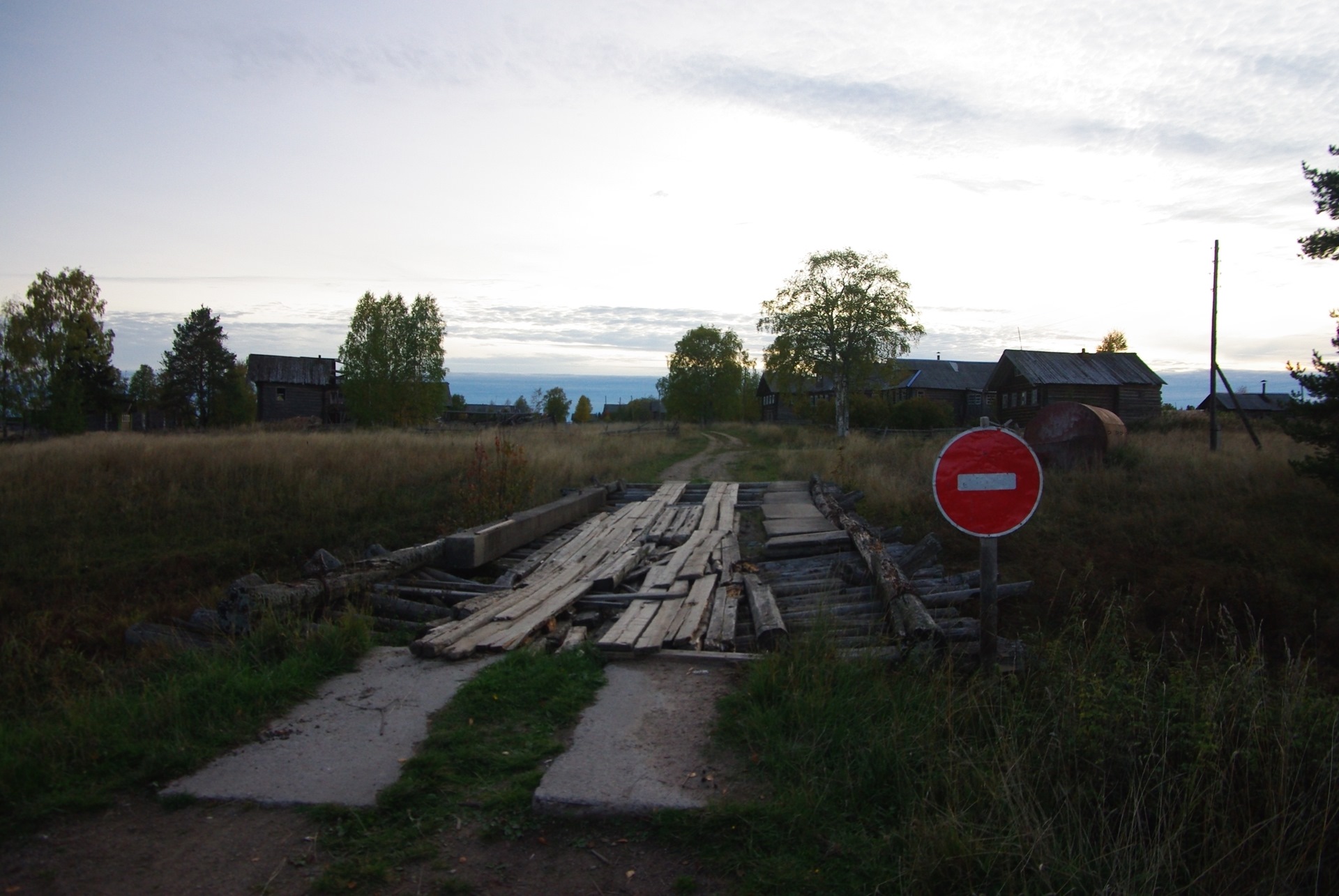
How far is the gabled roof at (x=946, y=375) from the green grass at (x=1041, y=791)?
55753 millimetres

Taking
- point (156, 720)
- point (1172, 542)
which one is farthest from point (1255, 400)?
point (156, 720)

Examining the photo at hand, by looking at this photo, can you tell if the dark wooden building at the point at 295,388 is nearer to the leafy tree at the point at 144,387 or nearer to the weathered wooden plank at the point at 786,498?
the leafy tree at the point at 144,387

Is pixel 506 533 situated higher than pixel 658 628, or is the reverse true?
pixel 506 533

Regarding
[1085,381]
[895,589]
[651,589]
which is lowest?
[651,589]

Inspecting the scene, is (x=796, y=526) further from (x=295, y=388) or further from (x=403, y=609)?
(x=295, y=388)

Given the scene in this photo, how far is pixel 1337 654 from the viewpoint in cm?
884

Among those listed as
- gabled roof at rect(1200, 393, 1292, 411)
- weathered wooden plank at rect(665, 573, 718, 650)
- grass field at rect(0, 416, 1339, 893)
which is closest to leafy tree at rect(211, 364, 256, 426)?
grass field at rect(0, 416, 1339, 893)

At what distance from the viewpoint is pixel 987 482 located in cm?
455

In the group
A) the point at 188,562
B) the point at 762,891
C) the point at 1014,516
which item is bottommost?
the point at 188,562

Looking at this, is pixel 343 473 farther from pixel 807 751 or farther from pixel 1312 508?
pixel 1312 508

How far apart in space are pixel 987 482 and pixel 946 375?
59.2m

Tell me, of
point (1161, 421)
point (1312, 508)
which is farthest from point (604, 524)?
point (1161, 421)

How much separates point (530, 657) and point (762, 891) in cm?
267

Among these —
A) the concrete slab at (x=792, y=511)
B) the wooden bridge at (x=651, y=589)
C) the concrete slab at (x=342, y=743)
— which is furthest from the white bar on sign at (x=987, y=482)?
the concrete slab at (x=792, y=511)
